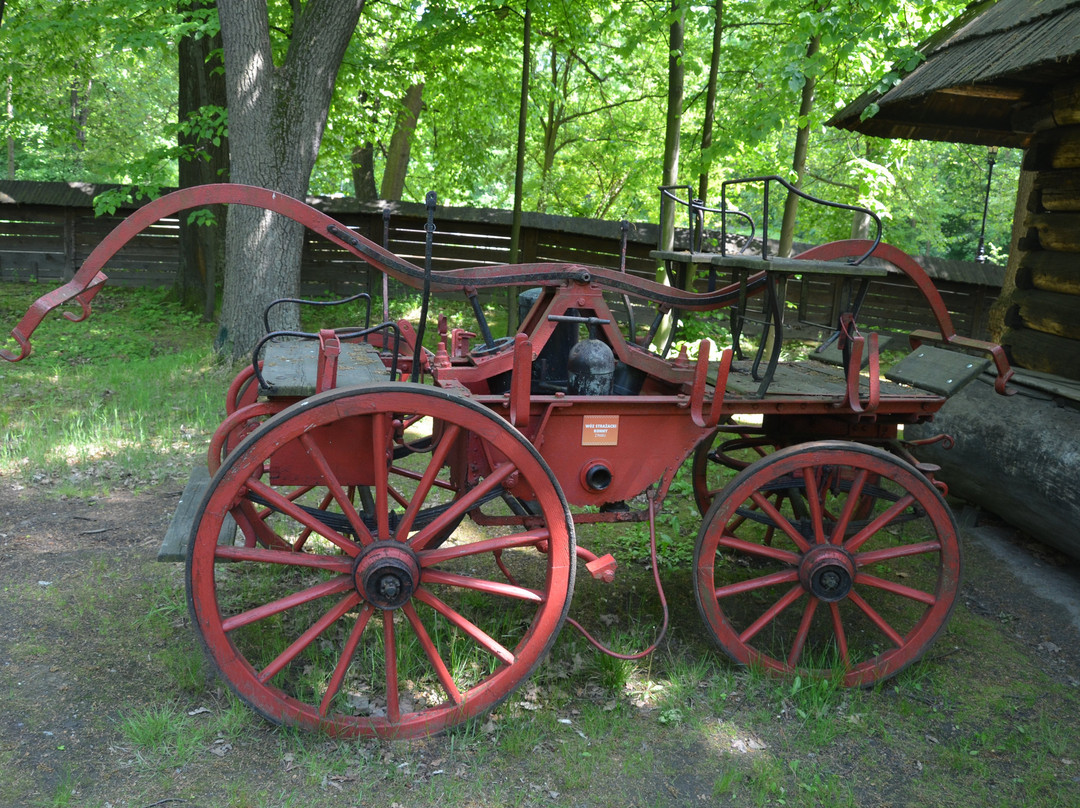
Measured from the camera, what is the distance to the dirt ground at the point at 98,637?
9.31ft

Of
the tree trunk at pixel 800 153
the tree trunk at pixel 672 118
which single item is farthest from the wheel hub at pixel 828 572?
the tree trunk at pixel 800 153

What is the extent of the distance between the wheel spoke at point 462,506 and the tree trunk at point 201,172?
8.03 metres

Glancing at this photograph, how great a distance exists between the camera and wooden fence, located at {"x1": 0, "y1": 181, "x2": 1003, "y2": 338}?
11719 millimetres

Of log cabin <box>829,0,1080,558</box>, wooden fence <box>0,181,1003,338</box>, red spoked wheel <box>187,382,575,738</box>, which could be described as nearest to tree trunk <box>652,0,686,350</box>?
wooden fence <box>0,181,1003,338</box>

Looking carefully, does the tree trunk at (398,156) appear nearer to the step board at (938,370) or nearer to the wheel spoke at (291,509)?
the step board at (938,370)

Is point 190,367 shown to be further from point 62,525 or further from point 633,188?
point 633,188

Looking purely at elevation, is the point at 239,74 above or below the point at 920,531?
above

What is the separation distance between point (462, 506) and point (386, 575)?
0.35 metres

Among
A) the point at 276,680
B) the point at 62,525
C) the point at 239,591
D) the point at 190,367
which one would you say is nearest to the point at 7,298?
the point at 190,367

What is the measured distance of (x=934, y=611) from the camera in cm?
358

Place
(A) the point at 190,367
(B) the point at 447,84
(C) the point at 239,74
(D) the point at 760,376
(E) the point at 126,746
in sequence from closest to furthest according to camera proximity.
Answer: (E) the point at 126,746 → (D) the point at 760,376 → (C) the point at 239,74 → (A) the point at 190,367 → (B) the point at 447,84

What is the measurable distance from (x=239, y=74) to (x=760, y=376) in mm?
5910

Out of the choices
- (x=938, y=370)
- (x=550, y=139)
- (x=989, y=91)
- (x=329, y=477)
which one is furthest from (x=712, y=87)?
(x=550, y=139)

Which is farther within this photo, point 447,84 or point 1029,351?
point 447,84
